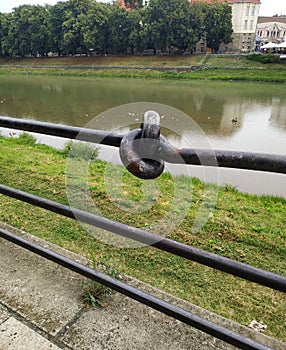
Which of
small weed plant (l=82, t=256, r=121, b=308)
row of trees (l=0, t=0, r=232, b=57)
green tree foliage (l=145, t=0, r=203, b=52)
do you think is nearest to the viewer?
small weed plant (l=82, t=256, r=121, b=308)

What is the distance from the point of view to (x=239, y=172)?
608 centimetres

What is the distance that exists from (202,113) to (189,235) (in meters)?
12.0

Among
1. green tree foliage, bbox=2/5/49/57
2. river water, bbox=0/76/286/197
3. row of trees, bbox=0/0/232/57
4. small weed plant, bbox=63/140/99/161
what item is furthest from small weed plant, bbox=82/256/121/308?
green tree foliage, bbox=2/5/49/57

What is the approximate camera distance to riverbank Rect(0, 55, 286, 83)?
27.2 meters

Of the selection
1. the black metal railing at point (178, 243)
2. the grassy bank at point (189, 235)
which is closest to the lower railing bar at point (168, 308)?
the black metal railing at point (178, 243)

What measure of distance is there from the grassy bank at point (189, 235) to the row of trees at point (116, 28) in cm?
3282

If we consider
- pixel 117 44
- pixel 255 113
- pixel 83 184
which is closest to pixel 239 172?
pixel 83 184

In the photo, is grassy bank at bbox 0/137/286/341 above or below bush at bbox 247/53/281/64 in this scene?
below

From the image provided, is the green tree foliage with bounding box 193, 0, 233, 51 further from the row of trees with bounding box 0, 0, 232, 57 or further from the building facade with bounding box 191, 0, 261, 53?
the building facade with bounding box 191, 0, 261, 53

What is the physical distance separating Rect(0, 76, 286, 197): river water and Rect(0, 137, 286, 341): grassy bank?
2.83 ft

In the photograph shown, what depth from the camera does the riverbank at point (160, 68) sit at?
27.2 meters

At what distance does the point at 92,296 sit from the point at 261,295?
1.12 metres

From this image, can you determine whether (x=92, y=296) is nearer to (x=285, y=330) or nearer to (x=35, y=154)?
(x=285, y=330)

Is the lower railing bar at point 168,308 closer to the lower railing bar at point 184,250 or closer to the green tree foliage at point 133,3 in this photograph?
the lower railing bar at point 184,250
